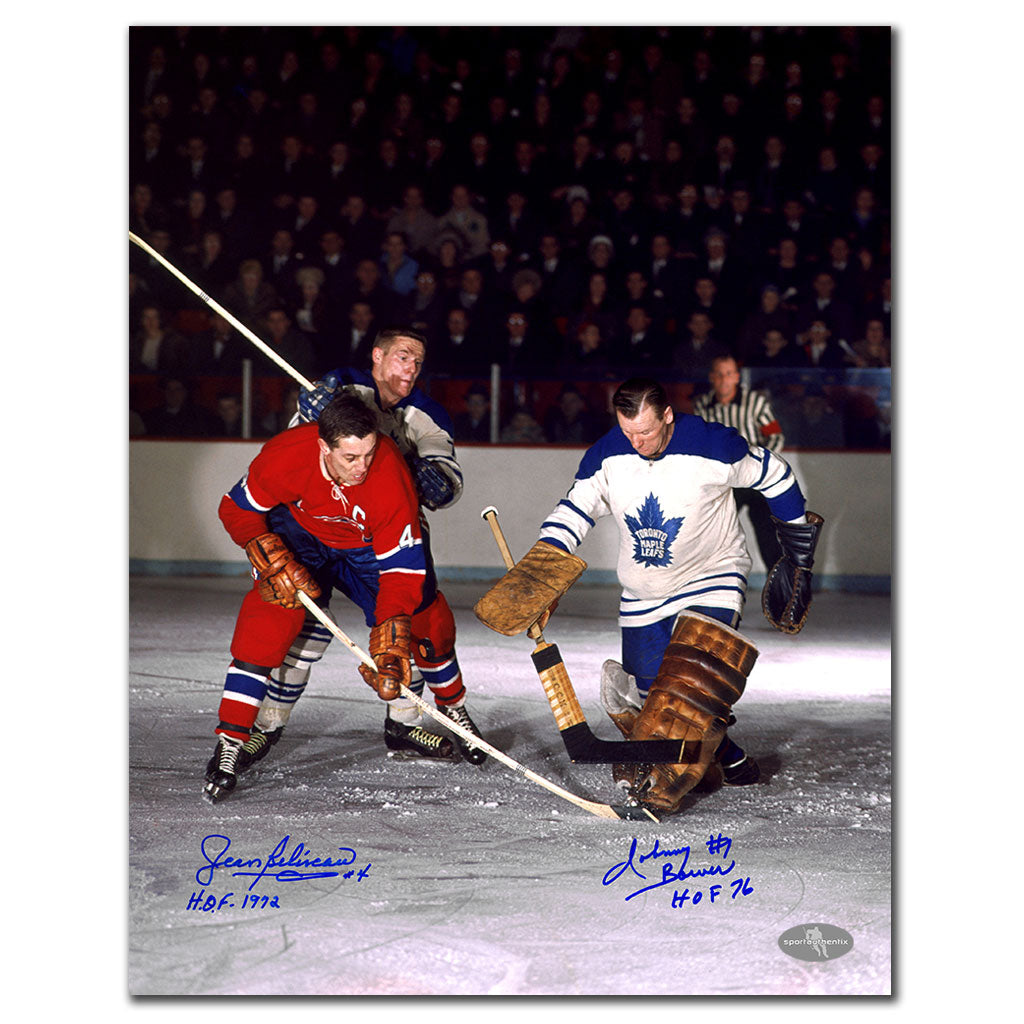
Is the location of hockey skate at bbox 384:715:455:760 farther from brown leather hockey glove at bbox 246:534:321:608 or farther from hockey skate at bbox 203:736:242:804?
brown leather hockey glove at bbox 246:534:321:608

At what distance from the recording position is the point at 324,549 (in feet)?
10.3

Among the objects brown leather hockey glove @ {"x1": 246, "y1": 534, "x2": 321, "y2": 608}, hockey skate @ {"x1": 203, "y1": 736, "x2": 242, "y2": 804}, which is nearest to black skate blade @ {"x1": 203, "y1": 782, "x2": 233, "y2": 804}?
hockey skate @ {"x1": 203, "y1": 736, "x2": 242, "y2": 804}

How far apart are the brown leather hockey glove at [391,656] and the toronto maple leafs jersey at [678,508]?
1.27 feet

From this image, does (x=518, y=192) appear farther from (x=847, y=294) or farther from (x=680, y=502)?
(x=680, y=502)

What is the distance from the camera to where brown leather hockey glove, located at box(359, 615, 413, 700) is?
8.93 ft

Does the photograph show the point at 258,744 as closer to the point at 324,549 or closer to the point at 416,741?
the point at 416,741

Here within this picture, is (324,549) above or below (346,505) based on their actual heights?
below

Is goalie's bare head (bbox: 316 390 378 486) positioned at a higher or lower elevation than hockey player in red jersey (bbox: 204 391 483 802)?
higher

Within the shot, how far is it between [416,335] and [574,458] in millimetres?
3377

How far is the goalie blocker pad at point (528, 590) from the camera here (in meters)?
2.68

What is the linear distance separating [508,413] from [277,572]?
3227mm
